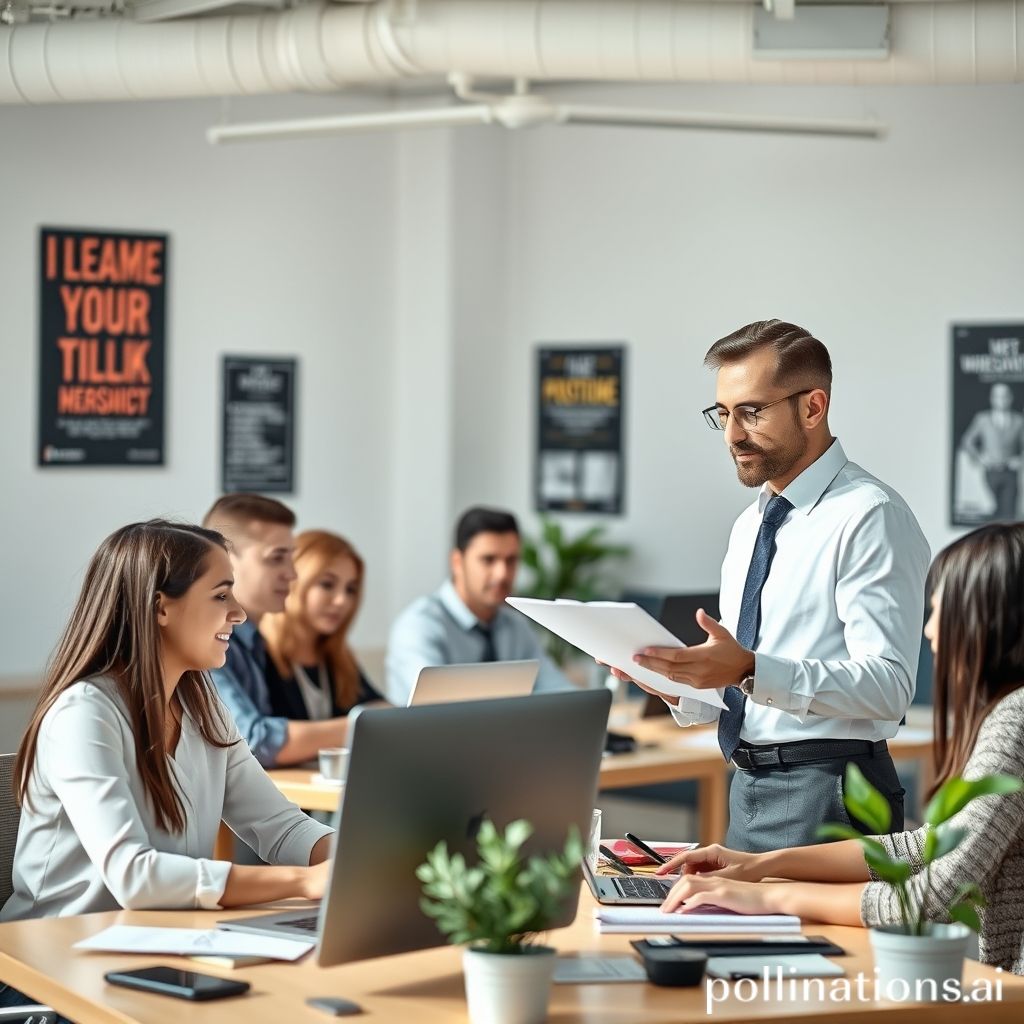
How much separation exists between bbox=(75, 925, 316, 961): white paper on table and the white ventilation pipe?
3644 mm

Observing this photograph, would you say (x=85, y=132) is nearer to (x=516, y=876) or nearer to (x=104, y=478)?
(x=104, y=478)

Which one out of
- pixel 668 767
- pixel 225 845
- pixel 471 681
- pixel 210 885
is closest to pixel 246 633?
pixel 225 845

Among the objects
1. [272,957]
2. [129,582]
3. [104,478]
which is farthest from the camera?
[104,478]

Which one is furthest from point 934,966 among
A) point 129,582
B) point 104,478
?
point 104,478

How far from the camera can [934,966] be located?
6.40 feet

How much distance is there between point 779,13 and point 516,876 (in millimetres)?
3814

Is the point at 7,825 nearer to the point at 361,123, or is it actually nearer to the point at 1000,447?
the point at 361,123

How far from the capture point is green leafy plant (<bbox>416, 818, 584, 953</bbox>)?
1766 mm

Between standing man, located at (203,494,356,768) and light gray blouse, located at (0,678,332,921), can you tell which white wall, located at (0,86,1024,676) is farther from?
light gray blouse, located at (0,678,332,921)

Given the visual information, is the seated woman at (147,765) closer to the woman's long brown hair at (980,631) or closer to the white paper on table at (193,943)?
the white paper on table at (193,943)

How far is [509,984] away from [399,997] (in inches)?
9.4

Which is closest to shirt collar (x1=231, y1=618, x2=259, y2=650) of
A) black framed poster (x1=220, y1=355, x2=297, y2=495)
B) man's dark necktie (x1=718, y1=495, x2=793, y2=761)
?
man's dark necktie (x1=718, y1=495, x2=793, y2=761)

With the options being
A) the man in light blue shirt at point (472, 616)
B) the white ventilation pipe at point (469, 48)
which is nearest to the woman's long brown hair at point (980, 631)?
the man in light blue shirt at point (472, 616)

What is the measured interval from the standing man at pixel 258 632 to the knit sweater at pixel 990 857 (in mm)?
2075
